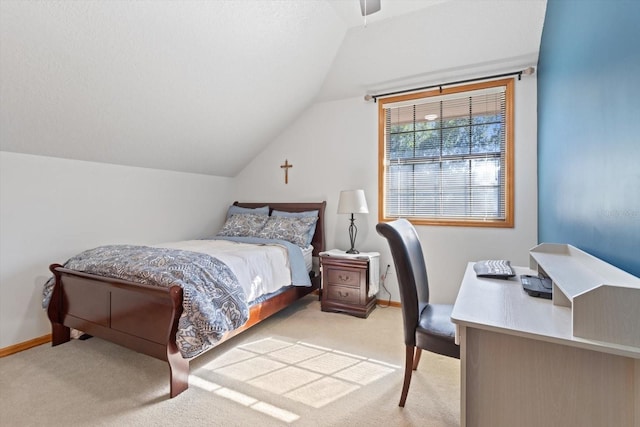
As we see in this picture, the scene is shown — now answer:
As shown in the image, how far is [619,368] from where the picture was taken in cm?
84

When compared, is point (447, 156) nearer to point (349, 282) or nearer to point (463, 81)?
point (463, 81)

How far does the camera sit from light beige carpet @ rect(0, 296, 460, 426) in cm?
161

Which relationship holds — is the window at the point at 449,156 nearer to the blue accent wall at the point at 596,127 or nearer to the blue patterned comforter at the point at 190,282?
the blue accent wall at the point at 596,127

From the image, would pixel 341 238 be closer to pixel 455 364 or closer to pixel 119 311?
pixel 455 364

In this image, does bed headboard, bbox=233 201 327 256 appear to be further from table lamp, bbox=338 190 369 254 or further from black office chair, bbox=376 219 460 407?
black office chair, bbox=376 219 460 407

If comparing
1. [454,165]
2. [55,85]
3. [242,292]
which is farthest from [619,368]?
[55,85]

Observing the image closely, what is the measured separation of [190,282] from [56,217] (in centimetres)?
166

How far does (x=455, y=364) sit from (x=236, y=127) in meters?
3.18

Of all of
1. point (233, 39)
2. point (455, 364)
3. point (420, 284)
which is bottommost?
point (455, 364)

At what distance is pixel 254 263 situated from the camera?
256 cm

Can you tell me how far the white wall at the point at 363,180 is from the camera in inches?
111

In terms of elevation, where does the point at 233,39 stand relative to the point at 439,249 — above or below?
above

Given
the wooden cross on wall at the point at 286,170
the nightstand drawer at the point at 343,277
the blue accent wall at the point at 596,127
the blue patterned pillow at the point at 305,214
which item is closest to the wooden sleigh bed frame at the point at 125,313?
the nightstand drawer at the point at 343,277

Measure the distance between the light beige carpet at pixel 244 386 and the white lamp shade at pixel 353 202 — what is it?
125 centimetres
